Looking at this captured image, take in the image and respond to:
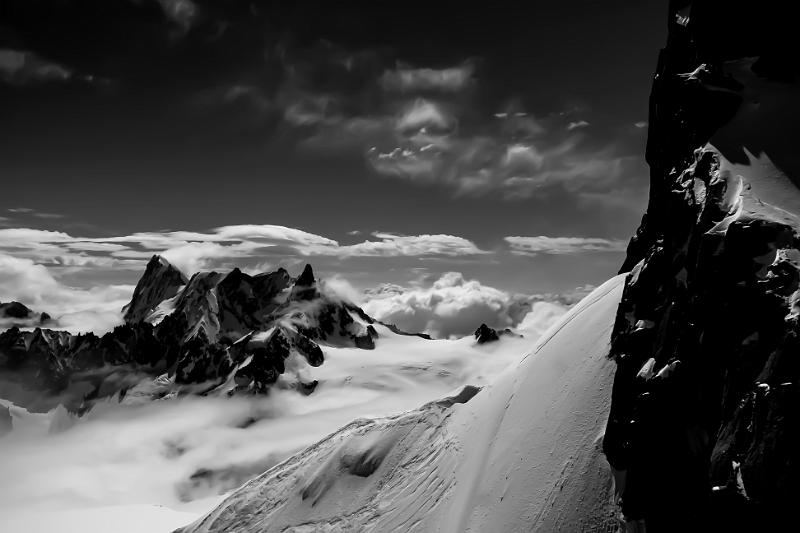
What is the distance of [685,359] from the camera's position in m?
24.3

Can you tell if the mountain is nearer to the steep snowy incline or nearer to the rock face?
the rock face

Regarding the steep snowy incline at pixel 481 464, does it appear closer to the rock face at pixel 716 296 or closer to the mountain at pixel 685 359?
the mountain at pixel 685 359

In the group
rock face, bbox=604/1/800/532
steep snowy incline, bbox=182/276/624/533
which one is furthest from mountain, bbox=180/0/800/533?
steep snowy incline, bbox=182/276/624/533

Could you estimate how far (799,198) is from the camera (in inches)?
922

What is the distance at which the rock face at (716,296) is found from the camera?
1864cm

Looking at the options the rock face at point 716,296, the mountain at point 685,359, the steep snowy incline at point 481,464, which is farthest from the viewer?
the steep snowy incline at point 481,464

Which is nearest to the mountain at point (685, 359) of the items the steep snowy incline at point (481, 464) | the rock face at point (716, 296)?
the rock face at point (716, 296)

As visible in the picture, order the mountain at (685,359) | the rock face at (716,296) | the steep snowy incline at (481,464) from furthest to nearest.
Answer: the steep snowy incline at (481,464), the mountain at (685,359), the rock face at (716,296)

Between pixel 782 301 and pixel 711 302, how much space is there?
3.86 m

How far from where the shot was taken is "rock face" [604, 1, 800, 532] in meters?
18.6

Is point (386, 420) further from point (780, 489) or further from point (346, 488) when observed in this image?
point (780, 489)

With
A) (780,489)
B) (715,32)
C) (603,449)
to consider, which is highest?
(715,32)

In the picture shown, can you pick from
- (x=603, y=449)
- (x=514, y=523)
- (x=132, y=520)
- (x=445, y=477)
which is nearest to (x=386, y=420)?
(x=445, y=477)

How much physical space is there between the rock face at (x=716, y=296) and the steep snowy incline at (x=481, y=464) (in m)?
4.87
